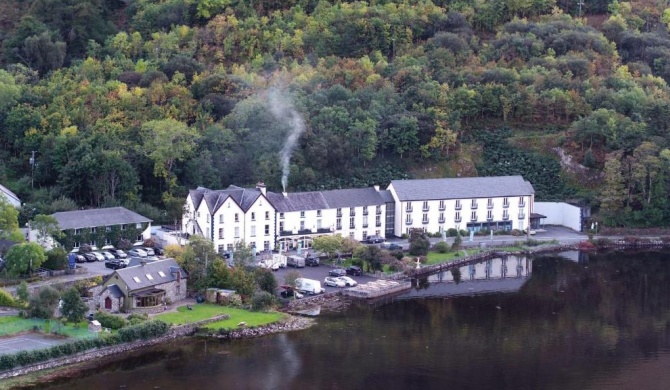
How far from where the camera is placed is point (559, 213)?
59.8m

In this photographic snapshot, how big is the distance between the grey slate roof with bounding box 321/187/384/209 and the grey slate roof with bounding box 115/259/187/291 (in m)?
11.6

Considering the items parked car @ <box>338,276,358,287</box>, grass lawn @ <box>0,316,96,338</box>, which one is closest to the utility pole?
grass lawn @ <box>0,316,96,338</box>

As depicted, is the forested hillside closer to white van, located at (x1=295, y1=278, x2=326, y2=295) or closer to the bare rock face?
the bare rock face

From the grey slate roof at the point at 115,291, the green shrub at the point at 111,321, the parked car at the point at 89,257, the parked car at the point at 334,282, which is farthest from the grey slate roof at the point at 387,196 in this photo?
the green shrub at the point at 111,321

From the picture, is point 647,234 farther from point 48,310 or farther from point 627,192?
point 48,310

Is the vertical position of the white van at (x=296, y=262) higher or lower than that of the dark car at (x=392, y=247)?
lower

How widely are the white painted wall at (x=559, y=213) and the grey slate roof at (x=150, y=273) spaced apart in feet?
76.1

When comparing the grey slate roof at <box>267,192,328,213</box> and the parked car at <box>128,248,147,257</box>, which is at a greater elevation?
the grey slate roof at <box>267,192,328,213</box>

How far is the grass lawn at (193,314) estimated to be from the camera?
40.1 meters

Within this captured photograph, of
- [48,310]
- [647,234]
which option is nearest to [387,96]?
[647,234]

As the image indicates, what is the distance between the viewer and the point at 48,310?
3897 centimetres

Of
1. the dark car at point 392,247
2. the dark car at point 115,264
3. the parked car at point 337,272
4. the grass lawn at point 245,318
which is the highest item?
the dark car at point 392,247

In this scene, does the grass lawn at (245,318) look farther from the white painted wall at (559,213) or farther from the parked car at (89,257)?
the white painted wall at (559,213)

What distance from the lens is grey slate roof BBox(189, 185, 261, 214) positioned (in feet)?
163
